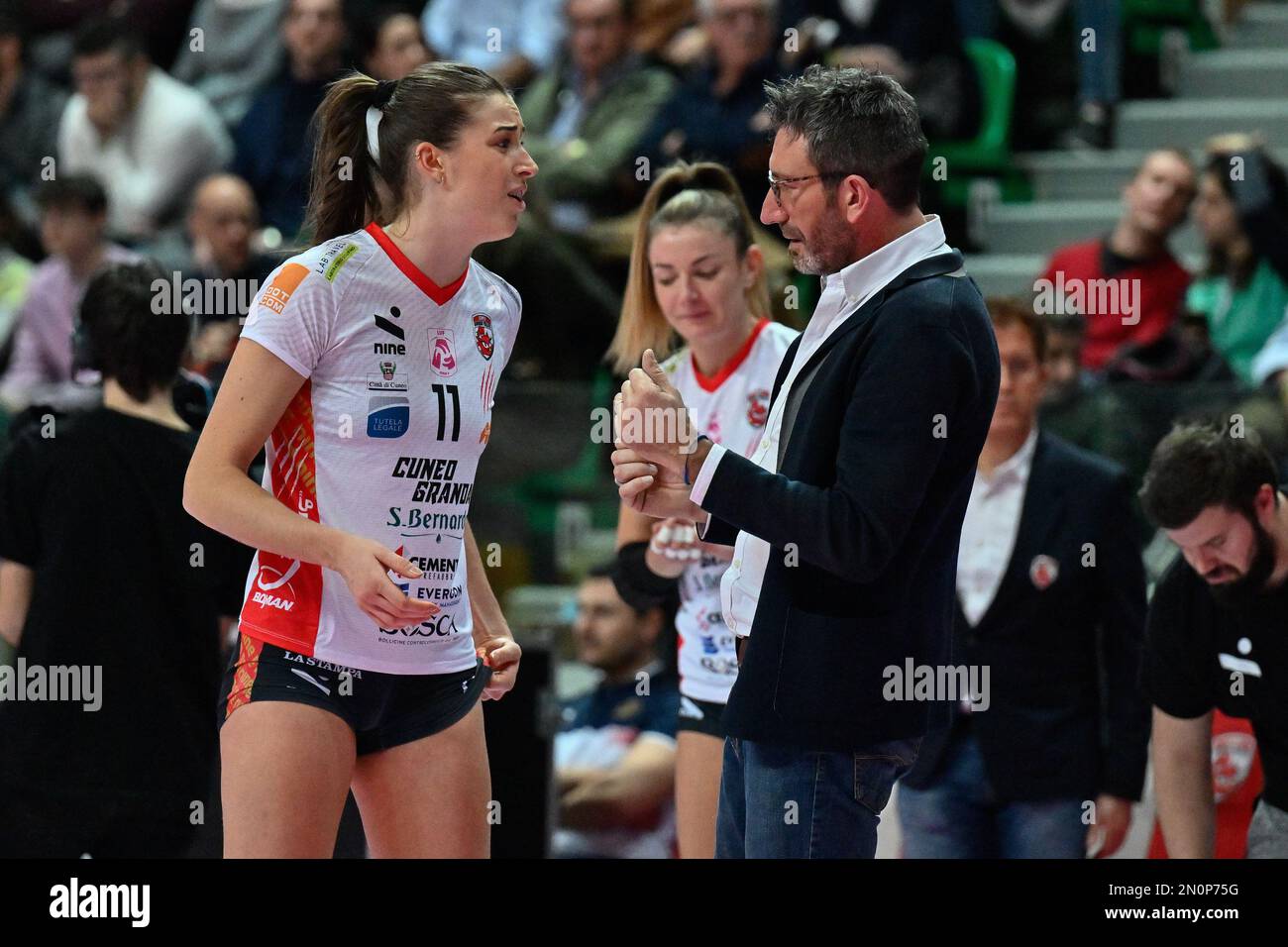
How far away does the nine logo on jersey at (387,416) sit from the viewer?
2881 millimetres

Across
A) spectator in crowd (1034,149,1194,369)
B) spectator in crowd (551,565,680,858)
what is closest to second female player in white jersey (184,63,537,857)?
spectator in crowd (551,565,680,858)

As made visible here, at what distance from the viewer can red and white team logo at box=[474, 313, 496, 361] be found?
3.08 m

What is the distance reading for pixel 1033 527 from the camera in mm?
4387

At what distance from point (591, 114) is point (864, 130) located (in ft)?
15.5

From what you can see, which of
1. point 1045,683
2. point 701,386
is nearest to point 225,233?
point 701,386

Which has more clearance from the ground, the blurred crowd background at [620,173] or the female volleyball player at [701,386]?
the blurred crowd background at [620,173]

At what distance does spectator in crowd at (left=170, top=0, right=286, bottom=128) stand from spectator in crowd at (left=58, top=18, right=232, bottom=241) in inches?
12.6

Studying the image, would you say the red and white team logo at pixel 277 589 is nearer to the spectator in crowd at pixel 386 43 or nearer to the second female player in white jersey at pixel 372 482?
the second female player in white jersey at pixel 372 482

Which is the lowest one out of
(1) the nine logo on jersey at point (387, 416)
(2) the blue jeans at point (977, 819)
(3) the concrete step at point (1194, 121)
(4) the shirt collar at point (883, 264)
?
(2) the blue jeans at point (977, 819)

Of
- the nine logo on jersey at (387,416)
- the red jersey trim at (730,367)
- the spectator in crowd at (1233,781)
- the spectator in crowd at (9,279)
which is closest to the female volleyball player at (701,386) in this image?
the red jersey trim at (730,367)

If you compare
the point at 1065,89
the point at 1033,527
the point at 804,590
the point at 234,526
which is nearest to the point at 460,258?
the point at 234,526

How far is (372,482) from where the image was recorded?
2885mm

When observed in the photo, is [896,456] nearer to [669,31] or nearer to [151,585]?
[151,585]

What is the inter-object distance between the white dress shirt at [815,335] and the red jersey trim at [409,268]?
578 millimetres
